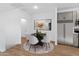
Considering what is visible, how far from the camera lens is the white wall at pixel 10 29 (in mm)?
1840

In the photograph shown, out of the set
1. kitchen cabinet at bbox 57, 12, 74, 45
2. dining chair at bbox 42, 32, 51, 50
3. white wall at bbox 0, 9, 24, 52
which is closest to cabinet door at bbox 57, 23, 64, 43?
kitchen cabinet at bbox 57, 12, 74, 45

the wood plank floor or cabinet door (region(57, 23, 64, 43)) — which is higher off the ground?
cabinet door (region(57, 23, 64, 43))

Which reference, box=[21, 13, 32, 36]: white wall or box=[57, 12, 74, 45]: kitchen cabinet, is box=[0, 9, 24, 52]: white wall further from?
box=[57, 12, 74, 45]: kitchen cabinet

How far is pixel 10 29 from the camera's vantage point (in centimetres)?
191

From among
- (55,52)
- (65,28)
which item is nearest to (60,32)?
(65,28)

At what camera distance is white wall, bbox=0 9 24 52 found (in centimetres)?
184

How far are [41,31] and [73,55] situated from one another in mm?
791

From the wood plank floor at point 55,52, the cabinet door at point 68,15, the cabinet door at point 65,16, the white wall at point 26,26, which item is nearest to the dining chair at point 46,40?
the wood plank floor at point 55,52

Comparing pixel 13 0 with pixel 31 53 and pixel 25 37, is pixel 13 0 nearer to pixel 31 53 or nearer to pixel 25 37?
pixel 25 37

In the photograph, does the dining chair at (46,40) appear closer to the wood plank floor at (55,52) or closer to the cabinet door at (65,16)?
the wood plank floor at (55,52)

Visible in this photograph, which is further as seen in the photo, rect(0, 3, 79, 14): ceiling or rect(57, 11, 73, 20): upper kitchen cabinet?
rect(57, 11, 73, 20): upper kitchen cabinet

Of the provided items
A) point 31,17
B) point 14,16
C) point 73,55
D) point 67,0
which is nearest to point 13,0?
point 14,16

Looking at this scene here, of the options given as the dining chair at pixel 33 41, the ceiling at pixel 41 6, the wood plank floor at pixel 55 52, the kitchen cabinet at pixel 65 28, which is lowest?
the wood plank floor at pixel 55 52

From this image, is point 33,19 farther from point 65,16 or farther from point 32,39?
point 65,16
